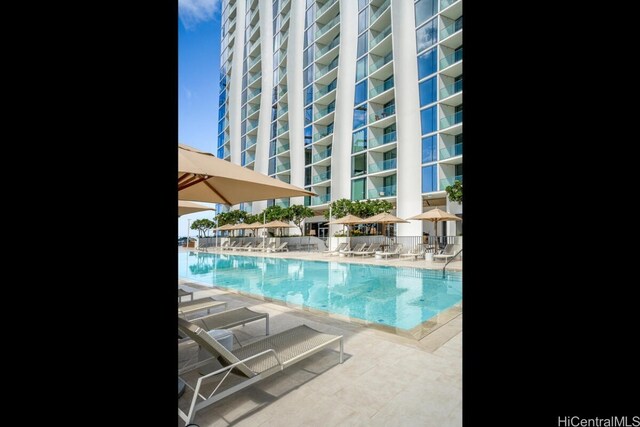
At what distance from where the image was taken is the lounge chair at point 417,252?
18438 millimetres

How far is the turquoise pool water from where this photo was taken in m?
7.41

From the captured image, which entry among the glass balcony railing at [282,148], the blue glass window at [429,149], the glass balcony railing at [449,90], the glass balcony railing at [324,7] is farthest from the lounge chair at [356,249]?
the glass balcony railing at [324,7]

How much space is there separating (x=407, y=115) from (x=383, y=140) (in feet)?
10.5

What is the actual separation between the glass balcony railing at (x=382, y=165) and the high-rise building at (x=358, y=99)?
88 millimetres

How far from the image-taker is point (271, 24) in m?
39.1

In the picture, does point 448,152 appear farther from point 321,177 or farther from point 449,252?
point 321,177

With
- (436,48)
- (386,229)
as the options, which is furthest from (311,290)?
(436,48)

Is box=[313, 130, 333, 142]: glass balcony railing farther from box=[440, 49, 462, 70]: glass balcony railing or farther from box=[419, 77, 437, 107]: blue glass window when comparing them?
box=[440, 49, 462, 70]: glass balcony railing

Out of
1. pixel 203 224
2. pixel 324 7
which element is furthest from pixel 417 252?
pixel 203 224

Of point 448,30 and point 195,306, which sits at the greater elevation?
point 448,30

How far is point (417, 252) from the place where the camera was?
19.5 metres

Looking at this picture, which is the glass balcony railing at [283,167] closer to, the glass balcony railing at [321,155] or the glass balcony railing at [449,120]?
the glass balcony railing at [321,155]
